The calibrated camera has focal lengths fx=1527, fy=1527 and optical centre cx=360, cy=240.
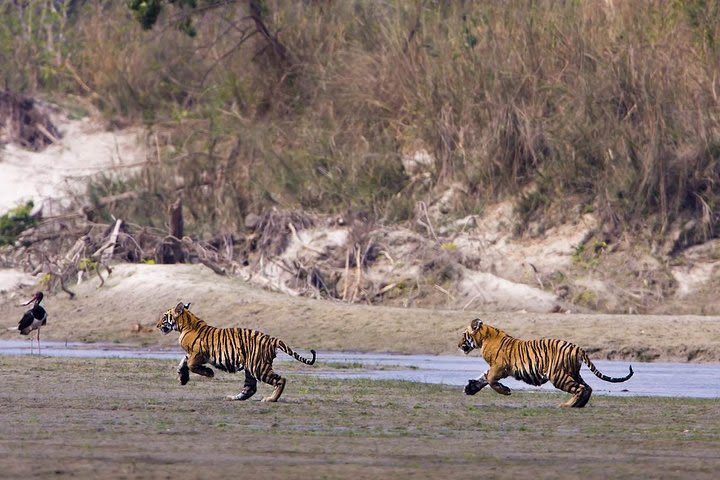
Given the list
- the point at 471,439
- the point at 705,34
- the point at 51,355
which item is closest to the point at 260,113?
the point at 705,34

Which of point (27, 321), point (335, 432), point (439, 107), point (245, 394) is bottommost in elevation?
point (27, 321)

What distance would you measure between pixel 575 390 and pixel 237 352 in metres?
2.69

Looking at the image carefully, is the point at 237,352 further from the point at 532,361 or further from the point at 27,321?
the point at 27,321

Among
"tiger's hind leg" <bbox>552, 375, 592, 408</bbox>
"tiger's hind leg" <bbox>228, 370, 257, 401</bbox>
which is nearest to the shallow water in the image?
"tiger's hind leg" <bbox>552, 375, 592, 408</bbox>

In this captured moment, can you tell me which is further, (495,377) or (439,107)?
(439,107)

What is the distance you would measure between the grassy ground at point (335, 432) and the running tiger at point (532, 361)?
7.9 inches

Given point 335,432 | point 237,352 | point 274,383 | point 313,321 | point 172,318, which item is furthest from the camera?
point 313,321

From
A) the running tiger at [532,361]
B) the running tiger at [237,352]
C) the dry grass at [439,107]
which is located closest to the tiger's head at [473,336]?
the running tiger at [532,361]

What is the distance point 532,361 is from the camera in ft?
40.4

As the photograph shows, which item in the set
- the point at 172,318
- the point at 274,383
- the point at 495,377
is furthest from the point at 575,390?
the point at 172,318

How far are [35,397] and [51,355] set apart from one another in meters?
5.57

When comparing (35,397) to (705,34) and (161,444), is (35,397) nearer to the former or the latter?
(161,444)

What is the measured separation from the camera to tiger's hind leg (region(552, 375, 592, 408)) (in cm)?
1195

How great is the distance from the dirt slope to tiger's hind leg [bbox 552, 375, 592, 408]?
5727mm
